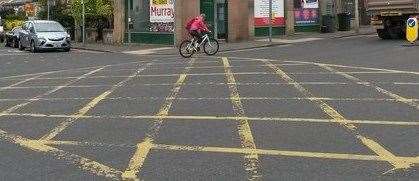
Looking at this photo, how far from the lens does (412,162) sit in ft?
20.3

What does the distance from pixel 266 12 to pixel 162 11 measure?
5.73 meters

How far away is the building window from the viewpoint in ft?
90.1

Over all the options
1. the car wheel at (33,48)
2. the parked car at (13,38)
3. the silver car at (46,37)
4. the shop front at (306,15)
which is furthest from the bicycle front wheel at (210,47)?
the parked car at (13,38)

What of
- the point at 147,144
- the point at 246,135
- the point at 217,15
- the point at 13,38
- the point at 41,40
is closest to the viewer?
the point at 147,144

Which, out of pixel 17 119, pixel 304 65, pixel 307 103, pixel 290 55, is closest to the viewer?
pixel 17 119

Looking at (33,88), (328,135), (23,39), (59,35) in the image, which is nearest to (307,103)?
(328,135)

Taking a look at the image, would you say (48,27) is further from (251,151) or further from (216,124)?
(251,151)

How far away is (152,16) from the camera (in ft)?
92.6

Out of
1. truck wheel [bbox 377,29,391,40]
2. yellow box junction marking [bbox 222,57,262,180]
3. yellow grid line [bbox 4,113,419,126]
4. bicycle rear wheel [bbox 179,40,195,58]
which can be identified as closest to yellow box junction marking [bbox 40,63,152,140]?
yellow grid line [bbox 4,113,419,126]

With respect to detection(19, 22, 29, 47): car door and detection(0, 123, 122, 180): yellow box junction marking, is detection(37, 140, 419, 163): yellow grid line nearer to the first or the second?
detection(0, 123, 122, 180): yellow box junction marking

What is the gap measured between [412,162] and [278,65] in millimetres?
10834

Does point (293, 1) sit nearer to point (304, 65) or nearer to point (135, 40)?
point (135, 40)

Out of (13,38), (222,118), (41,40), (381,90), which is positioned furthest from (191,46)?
(13,38)

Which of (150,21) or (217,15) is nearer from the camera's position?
(150,21)
